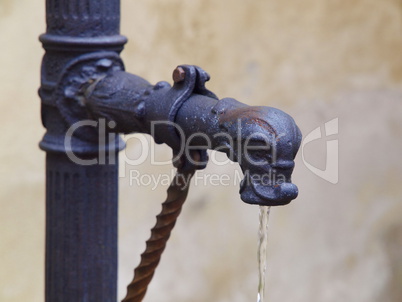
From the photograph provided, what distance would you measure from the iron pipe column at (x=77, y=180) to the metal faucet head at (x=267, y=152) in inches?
14.1

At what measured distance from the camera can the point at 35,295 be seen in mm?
2109

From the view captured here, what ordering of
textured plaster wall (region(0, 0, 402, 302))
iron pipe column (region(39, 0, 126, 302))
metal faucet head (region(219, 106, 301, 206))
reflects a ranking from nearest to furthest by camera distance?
metal faucet head (region(219, 106, 301, 206)), iron pipe column (region(39, 0, 126, 302)), textured plaster wall (region(0, 0, 402, 302))

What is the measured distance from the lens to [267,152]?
100 cm

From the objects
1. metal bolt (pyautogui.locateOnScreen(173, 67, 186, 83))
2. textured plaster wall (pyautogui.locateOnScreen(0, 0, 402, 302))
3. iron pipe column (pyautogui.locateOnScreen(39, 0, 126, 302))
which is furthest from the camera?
textured plaster wall (pyautogui.locateOnScreen(0, 0, 402, 302))

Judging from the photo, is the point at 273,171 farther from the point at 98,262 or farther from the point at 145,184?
the point at 145,184

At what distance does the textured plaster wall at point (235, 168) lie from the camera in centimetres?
202

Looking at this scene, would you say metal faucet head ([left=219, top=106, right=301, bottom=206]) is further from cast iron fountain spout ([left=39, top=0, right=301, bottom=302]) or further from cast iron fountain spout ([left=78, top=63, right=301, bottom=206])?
cast iron fountain spout ([left=39, top=0, right=301, bottom=302])

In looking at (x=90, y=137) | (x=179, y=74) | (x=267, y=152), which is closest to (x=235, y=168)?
(x=90, y=137)

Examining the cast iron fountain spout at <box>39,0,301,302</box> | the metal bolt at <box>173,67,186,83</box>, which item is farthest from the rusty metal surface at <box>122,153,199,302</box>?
the metal bolt at <box>173,67,186,83</box>

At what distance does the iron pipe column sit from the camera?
1.28 metres

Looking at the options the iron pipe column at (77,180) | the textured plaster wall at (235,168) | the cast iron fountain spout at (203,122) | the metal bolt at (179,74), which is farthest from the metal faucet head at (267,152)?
the textured plaster wall at (235,168)

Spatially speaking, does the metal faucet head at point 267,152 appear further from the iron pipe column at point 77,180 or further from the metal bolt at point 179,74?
the iron pipe column at point 77,180

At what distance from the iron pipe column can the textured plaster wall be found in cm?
66

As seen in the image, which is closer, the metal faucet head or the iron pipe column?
the metal faucet head
